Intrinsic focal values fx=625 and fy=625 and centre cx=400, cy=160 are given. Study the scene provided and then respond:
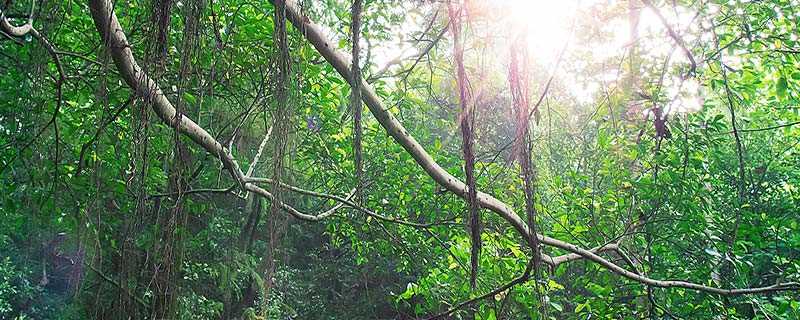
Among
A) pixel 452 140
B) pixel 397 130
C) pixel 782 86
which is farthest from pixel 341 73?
pixel 452 140

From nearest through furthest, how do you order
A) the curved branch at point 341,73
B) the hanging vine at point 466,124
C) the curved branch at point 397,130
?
the hanging vine at point 466,124 → the curved branch at point 341,73 → the curved branch at point 397,130

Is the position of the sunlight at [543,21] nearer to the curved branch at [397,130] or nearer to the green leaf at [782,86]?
the curved branch at [397,130]

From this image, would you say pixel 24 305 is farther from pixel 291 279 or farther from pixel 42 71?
pixel 42 71

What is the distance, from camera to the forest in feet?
2.83

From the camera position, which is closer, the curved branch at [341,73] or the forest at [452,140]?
the forest at [452,140]

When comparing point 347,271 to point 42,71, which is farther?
point 347,271

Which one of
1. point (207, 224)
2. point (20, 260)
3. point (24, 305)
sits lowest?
point (24, 305)

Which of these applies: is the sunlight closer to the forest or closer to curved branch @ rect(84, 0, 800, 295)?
the forest

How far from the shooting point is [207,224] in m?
4.72

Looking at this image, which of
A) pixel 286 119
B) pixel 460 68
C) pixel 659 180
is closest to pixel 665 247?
pixel 659 180

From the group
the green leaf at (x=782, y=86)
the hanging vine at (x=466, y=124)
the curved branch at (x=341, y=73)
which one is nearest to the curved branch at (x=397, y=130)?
the curved branch at (x=341, y=73)

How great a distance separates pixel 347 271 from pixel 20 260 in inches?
118

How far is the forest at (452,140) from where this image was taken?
0.86 meters

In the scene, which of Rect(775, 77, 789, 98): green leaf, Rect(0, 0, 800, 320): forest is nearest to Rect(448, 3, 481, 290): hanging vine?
Rect(0, 0, 800, 320): forest
